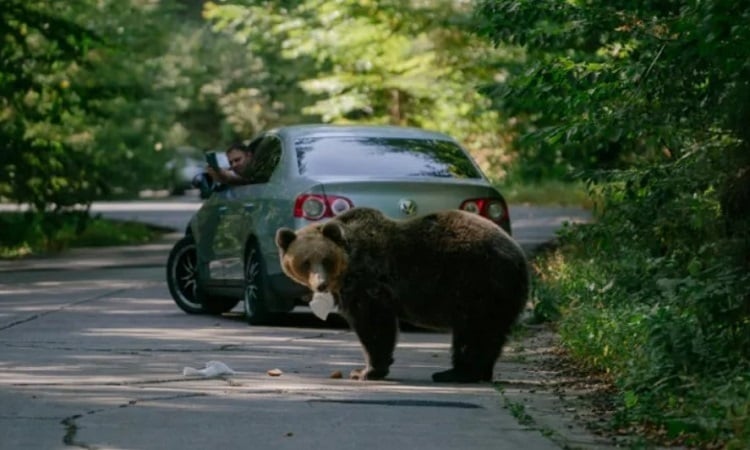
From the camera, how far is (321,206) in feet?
53.2

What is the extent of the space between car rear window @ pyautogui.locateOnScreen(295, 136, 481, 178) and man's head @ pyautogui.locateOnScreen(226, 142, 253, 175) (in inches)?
46.7

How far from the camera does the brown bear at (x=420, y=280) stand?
12477 millimetres

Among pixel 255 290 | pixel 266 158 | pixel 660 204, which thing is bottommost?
pixel 255 290

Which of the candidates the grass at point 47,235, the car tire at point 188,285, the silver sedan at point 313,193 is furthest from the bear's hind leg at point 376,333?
the grass at point 47,235

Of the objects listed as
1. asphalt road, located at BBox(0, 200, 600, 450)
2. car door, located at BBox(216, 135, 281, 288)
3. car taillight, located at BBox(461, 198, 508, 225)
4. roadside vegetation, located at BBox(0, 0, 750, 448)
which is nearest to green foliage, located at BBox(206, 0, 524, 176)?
roadside vegetation, located at BBox(0, 0, 750, 448)

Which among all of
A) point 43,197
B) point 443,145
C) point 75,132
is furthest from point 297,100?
point 443,145

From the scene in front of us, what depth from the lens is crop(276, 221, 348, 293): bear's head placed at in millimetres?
12445

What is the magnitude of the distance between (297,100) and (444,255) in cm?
5289

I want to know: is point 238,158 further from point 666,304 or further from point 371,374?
point 666,304

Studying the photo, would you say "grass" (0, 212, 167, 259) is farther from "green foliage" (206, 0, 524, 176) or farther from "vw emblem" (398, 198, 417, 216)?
"vw emblem" (398, 198, 417, 216)

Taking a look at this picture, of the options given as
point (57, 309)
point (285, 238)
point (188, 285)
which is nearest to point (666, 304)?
point (285, 238)

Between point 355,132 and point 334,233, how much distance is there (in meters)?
5.04

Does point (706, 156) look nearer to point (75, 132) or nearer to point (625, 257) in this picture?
point (625, 257)

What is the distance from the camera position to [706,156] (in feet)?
43.2
